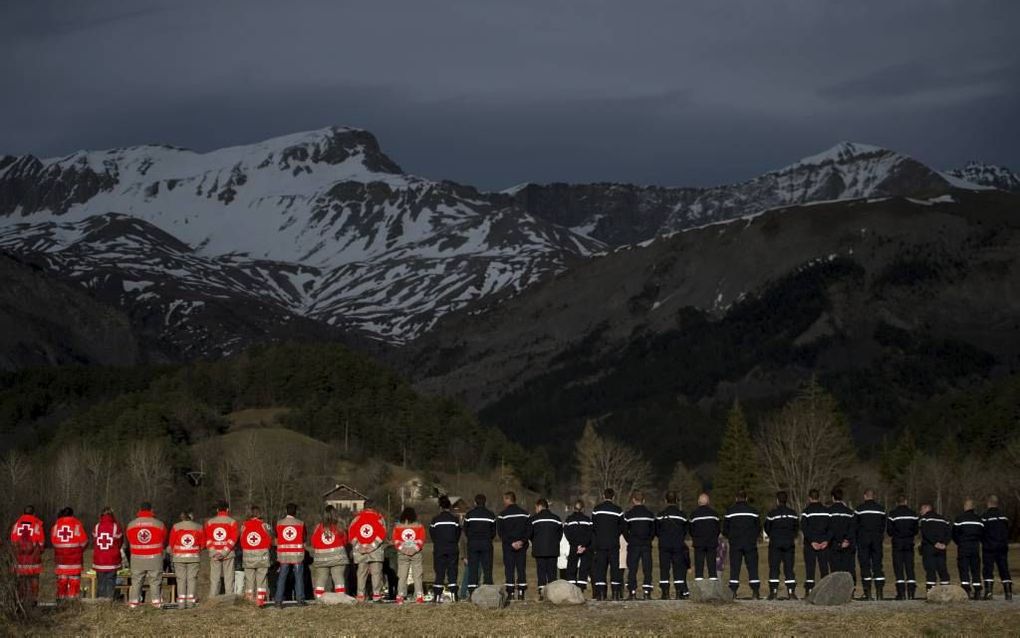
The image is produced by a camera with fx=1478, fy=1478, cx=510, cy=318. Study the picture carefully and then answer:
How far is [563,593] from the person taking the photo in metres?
37.0

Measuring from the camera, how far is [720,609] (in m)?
35.8

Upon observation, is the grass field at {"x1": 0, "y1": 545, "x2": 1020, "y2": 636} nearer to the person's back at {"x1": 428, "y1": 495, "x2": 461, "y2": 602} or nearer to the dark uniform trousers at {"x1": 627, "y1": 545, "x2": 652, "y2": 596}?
the person's back at {"x1": 428, "y1": 495, "x2": 461, "y2": 602}

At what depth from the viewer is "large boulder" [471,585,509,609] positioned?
36.3 m

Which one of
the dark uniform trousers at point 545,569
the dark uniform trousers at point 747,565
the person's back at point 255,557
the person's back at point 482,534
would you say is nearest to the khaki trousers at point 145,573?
the person's back at point 255,557

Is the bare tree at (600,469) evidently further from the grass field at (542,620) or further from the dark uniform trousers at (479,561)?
the grass field at (542,620)

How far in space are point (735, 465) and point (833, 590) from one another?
102599 mm

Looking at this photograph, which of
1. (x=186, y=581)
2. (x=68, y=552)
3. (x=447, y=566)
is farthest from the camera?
(x=447, y=566)

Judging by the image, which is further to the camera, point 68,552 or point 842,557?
point 842,557

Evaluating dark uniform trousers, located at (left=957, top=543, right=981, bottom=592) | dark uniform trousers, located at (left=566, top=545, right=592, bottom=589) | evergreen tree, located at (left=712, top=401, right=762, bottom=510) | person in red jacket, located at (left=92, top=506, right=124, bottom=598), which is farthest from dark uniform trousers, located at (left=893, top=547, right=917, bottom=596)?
evergreen tree, located at (left=712, top=401, right=762, bottom=510)

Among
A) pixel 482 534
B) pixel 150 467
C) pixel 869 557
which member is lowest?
pixel 869 557

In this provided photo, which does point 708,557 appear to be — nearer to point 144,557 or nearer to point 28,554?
point 144,557

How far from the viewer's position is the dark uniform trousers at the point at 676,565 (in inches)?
1555

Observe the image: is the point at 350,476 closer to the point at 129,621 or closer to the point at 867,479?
the point at 867,479

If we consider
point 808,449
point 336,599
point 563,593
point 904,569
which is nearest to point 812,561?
point 904,569
